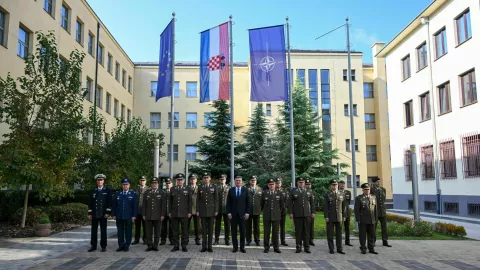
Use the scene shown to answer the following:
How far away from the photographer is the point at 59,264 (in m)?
9.57

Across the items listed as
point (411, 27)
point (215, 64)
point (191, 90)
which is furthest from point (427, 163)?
point (191, 90)

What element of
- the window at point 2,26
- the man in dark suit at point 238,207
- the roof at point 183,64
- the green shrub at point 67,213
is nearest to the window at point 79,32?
the window at point 2,26

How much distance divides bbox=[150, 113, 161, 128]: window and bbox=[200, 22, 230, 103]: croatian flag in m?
28.2

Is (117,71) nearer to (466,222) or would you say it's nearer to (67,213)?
(67,213)

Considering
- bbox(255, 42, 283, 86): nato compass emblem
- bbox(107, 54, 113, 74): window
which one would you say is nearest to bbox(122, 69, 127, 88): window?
bbox(107, 54, 113, 74): window

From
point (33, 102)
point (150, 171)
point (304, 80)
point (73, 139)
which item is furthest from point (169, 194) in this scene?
point (304, 80)

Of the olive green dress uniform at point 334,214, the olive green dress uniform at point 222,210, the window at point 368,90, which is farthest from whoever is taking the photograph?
the window at point 368,90

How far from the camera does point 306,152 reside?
96.3 ft

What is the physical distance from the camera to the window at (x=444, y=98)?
2375cm

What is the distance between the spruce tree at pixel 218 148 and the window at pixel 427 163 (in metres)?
12.6

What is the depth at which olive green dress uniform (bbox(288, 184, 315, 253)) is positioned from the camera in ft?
38.1

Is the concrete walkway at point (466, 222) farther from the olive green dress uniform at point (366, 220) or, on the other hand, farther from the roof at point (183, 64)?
the roof at point (183, 64)

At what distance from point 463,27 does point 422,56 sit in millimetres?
4899

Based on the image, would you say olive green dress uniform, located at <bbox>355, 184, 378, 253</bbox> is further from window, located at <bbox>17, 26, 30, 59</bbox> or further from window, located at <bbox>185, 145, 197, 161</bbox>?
window, located at <bbox>185, 145, 197, 161</bbox>
